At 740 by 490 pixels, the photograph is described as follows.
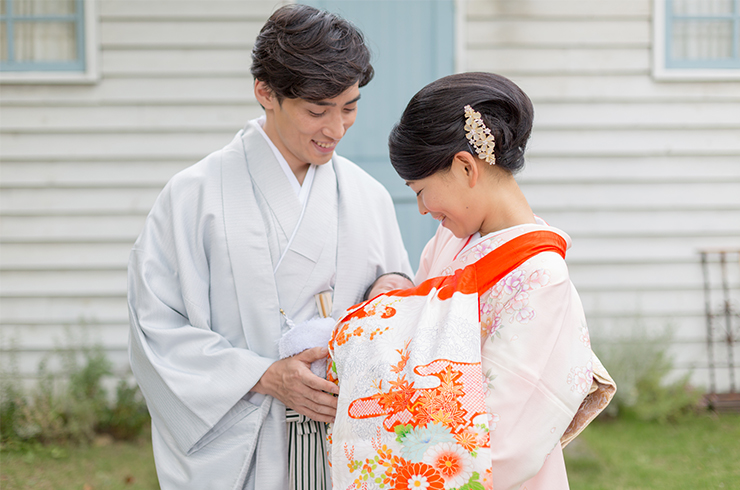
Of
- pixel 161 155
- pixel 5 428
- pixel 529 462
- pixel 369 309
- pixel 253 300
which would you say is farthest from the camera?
pixel 161 155

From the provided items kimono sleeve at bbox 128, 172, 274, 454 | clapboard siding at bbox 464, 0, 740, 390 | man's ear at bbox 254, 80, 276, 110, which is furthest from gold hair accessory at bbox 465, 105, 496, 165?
clapboard siding at bbox 464, 0, 740, 390

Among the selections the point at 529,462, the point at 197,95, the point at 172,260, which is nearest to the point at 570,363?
the point at 529,462

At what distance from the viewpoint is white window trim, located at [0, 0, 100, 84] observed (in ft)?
12.8

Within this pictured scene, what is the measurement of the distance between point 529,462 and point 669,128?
3743 millimetres

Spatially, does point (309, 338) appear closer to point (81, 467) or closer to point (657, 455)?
point (81, 467)

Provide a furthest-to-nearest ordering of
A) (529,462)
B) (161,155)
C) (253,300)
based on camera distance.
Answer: (161,155) → (253,300) → (529,462)

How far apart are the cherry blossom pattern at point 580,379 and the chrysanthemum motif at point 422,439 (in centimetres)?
28

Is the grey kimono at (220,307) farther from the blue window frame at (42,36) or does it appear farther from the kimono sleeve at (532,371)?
Answer: the blue window frame at (42,36)

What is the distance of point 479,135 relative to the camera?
1.30 meters

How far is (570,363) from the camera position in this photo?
1217 mm

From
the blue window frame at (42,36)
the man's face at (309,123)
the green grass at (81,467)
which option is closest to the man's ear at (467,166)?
the man's face at (309,123)

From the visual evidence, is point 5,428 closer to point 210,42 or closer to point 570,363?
point 210,42

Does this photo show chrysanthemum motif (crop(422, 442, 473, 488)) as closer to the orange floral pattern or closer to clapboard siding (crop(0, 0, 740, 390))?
the orange floral pattern

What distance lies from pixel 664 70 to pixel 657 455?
8.49 ft
